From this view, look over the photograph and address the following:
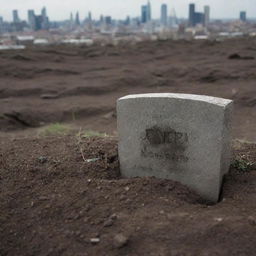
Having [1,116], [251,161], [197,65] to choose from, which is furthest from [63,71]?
[251,161]

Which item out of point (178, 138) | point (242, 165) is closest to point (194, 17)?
point (242, 165)

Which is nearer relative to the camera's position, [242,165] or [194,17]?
[242,165]

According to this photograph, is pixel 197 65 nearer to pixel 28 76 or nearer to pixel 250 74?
pixel 250 74

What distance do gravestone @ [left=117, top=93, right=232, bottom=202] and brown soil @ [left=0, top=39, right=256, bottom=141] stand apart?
Answer: 421cm

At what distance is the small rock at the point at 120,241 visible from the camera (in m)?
2.52

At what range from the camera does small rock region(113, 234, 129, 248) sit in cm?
252

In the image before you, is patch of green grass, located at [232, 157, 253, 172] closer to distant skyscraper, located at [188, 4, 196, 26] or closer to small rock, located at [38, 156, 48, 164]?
small rock, located at [38, 156, 48, 164]

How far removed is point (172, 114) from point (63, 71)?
12.2 metres

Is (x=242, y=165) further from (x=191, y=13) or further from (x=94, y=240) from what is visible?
(x=191, y=13)

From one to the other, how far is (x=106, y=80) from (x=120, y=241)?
35.2 ft

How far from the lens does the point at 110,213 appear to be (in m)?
2.86

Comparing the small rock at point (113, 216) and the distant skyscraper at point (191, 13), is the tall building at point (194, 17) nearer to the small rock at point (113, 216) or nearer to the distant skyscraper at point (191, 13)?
the distant skyscraper at point (191, 13)

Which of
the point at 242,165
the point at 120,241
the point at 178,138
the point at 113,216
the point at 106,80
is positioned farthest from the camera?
the point at 106,80

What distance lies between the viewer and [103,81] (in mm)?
12938
